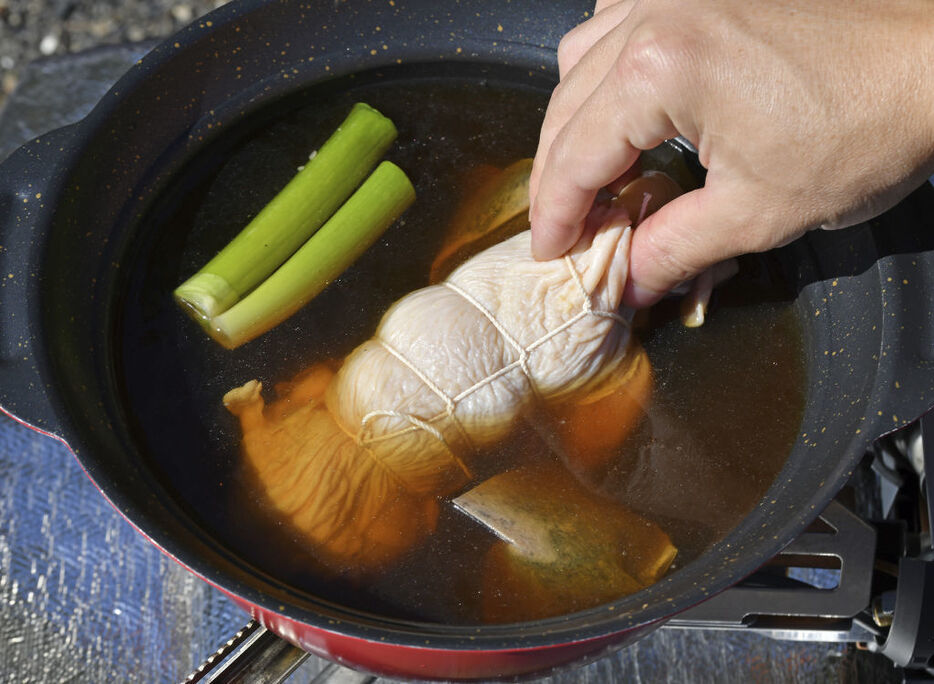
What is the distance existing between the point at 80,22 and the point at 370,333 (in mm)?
2733

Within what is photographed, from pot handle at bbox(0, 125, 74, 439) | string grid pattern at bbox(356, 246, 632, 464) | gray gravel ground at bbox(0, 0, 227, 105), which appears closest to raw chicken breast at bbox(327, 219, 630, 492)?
string grid pattern at bbox(356, 246, 632, 464)

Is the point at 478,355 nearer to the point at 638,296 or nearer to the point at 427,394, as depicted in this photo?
the point at 427,394

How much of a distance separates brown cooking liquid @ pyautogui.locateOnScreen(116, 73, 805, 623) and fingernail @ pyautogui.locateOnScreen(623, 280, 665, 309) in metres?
0.07

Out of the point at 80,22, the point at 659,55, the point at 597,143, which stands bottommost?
the point at 80,22

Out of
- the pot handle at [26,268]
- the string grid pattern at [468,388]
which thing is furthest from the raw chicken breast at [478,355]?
the pot handle at [26,268]

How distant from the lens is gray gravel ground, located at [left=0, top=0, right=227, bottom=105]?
11.8 ft

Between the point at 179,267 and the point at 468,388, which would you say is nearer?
the point at 468,388

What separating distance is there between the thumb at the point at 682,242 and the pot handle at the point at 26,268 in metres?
1.05

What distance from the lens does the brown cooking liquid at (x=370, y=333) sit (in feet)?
5.02

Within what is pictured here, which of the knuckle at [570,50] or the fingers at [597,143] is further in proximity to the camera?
the knuckle at [570,50]

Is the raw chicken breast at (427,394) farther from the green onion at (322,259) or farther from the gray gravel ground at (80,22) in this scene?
the gray gravel ground at (80,22)

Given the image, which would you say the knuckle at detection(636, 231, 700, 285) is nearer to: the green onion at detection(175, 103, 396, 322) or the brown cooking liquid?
the brown cooking liquid

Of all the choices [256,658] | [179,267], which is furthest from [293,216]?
[256,658]

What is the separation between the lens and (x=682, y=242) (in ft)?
5.05
